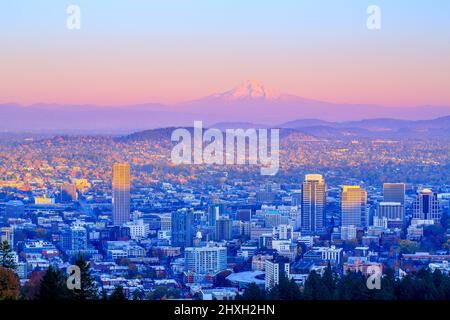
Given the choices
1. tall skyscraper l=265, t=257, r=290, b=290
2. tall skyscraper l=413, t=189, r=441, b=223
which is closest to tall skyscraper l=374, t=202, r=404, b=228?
tall skyscraper l=413, t=189, r=441, b=223

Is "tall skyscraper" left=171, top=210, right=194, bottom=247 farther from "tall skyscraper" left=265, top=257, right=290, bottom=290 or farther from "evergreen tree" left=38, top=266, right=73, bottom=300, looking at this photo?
"evergreen tree" left=38, top=266, right=73, bottom=300

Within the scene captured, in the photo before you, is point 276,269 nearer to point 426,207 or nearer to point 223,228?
point 223,228

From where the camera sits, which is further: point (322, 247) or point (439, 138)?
point (439, 138)

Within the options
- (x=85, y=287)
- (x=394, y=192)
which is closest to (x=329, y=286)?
(x=85, y=287)

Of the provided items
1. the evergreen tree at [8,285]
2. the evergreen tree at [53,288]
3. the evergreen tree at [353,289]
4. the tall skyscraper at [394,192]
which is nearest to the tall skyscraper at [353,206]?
the tall skyscraper at [394,192]
